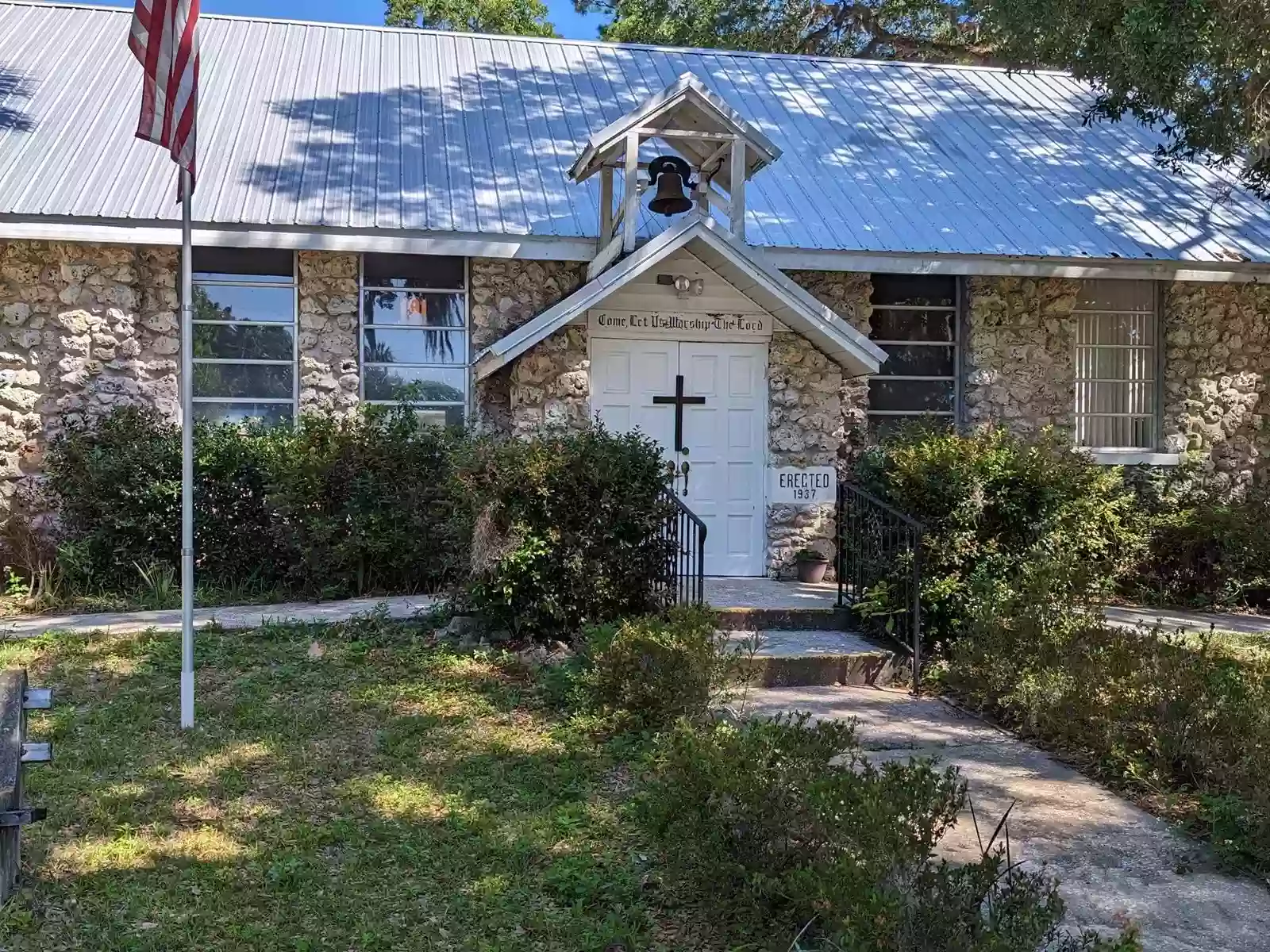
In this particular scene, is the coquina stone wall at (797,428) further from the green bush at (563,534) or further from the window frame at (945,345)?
the green bush at (563,534)

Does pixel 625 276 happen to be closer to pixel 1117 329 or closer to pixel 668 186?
pixel 668 186

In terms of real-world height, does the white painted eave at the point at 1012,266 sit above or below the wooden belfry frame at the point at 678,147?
below

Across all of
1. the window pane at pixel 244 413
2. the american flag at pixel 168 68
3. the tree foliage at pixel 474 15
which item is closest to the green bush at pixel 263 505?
the window pane at pixel 244 413

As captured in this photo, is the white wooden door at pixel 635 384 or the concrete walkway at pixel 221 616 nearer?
the concrete walkway at pixel 221 616

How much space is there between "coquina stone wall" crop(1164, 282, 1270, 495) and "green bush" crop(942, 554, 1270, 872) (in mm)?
5141

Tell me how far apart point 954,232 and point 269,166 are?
718cm

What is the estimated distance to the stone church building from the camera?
32.2 feet

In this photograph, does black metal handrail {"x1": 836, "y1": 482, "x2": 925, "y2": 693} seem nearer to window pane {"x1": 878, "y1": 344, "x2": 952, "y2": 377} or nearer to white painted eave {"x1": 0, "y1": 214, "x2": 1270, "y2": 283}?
white painted eave {"x1": 0, "y1": 214, "x2": 1270, "y2": 283}

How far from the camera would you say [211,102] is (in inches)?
470

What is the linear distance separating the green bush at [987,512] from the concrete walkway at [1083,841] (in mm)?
1106

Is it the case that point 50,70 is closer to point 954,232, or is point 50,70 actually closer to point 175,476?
point 175,476

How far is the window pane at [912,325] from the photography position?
1152 cm

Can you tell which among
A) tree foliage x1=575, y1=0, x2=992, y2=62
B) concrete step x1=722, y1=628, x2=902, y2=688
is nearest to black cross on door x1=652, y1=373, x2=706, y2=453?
concrete step x1=722, y1=628, x2=902, y2=688

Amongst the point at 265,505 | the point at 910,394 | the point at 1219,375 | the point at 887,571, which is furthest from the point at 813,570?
the point at 1219,375
